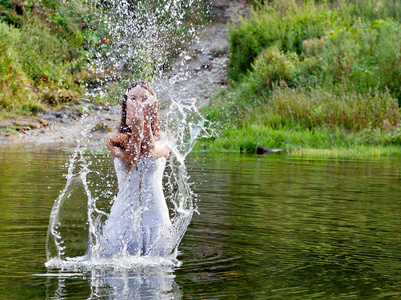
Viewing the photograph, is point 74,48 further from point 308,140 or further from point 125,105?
point 125,105

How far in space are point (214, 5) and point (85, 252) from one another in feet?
93.5

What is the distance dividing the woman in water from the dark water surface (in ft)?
0.76

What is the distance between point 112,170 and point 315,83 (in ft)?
33.0

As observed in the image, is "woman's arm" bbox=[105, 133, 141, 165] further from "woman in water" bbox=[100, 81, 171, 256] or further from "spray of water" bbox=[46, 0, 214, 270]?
"spray of water" bbox=[46, 0, 214, 270]

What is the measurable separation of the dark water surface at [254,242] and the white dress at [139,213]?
215 mm

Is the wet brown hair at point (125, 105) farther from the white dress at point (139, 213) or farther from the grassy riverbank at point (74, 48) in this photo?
the grassy riverbank at point (74, 48)

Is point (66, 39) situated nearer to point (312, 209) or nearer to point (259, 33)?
point (259, 33)

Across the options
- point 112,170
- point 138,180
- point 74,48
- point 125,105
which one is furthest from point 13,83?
point 138,180

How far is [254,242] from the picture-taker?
20.3 feet

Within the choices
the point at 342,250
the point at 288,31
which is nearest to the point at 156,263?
the point at 342,250

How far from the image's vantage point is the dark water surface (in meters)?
4.40

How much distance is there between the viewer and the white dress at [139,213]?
486cm

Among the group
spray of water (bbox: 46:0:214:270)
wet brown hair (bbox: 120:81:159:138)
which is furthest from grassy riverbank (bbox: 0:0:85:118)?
wet brown hair (bbox: 120:81:159:138)

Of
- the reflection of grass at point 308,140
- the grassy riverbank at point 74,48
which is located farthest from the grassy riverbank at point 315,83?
the grassy riverbank at point 74,48
